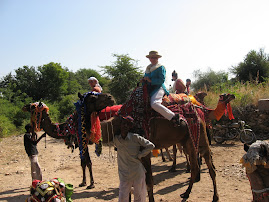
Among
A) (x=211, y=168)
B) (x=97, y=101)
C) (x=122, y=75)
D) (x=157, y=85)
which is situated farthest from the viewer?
(x=122, y=75)

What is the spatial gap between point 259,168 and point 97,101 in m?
3.44

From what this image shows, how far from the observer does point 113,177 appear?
7168 millimetres

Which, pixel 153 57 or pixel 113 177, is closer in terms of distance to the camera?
pixel 153 57

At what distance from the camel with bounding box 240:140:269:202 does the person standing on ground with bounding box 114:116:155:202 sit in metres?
1.45

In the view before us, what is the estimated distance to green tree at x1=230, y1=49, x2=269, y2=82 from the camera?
24312 mm

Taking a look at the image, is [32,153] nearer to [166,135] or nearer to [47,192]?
[166,135]

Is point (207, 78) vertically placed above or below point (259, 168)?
above

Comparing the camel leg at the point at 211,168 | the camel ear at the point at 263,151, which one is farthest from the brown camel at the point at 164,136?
the camel ear at the point at 263,151

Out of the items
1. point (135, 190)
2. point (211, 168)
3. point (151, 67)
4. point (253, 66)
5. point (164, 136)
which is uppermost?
point (253, 66)

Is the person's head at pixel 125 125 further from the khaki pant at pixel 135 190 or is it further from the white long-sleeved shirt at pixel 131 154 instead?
the khaki pant at pixel 135 190

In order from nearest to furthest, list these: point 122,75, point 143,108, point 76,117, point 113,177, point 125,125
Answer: point 125,125 → point 143,108 → point 76,117 → point 113,177 → point 122,75

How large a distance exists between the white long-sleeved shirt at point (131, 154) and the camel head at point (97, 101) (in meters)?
1.40

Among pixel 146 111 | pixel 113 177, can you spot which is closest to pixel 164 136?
pixel 146 111

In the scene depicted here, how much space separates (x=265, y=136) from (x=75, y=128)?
9574mm
